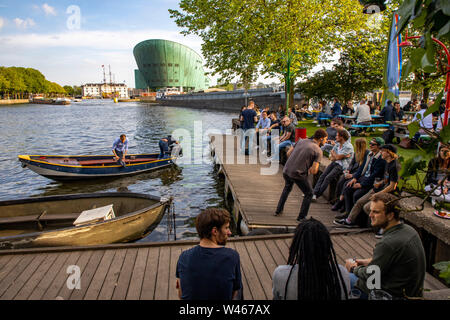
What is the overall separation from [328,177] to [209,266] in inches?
221

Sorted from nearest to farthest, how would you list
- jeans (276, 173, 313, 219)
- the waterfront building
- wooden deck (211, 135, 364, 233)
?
jeans (276, 173, 313, 219), wooden deck (211, 135, 364, 233), the waterfront building

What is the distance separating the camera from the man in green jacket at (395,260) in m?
2.66

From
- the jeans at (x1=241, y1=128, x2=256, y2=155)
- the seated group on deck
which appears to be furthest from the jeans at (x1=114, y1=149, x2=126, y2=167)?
the seated group on deck

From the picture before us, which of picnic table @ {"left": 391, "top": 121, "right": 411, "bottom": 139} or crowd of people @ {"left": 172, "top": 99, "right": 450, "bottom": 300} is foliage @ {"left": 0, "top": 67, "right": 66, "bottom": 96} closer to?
picnic table @ {"left": 391, "top": 121, "right": 411, "bottom": 139}

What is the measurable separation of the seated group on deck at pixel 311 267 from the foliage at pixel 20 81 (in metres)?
124

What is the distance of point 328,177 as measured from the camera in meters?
7.36

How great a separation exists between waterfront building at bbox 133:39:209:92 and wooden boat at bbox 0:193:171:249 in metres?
142

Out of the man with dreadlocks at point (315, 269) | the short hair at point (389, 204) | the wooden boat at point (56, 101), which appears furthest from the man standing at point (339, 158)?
the wooden boat at point (56, 101)

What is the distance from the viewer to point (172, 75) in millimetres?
151375

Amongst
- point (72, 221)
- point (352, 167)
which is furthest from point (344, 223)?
point (72, 221)

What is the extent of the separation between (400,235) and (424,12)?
2.12 m

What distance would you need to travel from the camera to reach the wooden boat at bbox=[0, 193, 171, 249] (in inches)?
254

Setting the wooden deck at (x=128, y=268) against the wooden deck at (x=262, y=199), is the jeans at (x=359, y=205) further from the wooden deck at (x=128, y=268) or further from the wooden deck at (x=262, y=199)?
the wooden deck at (x=128, y=268)

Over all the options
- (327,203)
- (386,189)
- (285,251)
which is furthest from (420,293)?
(327,203)
